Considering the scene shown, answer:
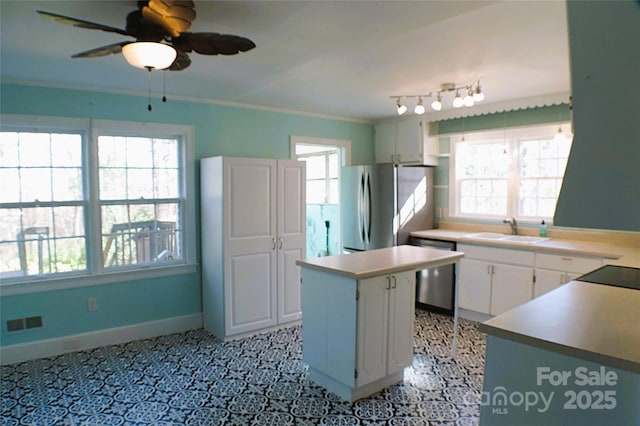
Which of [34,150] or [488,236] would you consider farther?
[488,236]

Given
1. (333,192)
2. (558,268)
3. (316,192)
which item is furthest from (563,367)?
(316,192)

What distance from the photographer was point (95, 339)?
3.61 m

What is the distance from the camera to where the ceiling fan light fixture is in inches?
69.6

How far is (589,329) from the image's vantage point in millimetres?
1455

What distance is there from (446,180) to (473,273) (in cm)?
138

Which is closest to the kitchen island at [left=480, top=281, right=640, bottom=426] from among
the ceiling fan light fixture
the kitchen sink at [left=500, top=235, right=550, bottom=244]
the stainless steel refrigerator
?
the ceiling fan light fixture

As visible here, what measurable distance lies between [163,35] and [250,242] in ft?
7.52

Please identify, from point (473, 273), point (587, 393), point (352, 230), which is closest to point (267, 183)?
point (352, 230)

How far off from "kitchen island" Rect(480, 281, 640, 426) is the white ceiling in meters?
1.49

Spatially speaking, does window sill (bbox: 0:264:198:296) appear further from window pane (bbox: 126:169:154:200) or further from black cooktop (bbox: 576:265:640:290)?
black cooktop (bbox: 576:265:640:290)

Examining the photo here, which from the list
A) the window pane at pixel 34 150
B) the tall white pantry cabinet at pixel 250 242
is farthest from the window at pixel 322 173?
the window pane at pixel 34 150

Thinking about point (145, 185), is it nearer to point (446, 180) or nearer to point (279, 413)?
point (279, 413)

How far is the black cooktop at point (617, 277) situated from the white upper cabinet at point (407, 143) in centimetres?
272

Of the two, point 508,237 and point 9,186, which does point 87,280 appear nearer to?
point 9,186
